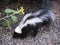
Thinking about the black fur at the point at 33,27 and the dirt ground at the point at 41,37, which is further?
the black fur at the point at 33,27

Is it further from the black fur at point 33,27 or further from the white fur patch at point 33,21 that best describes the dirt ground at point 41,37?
the white fur patch at point 33,21

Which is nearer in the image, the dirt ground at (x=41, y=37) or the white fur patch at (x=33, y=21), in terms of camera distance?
the dirt ground at (x=41, y=37)

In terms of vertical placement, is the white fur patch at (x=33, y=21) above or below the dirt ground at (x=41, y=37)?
above

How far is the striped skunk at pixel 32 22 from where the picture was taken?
403 centimetres

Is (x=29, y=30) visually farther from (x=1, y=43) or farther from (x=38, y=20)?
(x=1, y=43)

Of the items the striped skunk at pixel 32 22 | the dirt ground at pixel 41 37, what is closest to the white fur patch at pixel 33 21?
the striped skunk at pixel 32 22

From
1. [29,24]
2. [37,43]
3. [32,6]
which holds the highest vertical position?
[32,6]

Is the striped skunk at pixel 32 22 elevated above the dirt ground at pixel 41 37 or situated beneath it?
elevated above

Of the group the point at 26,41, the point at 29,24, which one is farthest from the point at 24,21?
the point at 26,41

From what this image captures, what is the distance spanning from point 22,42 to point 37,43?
323mm

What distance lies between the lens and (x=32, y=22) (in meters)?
4.03

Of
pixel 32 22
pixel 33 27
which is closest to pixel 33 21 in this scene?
pixel 32 22

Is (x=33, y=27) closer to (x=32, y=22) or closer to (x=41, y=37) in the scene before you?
(x=32, y=22)

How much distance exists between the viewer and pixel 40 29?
4.25 metres
